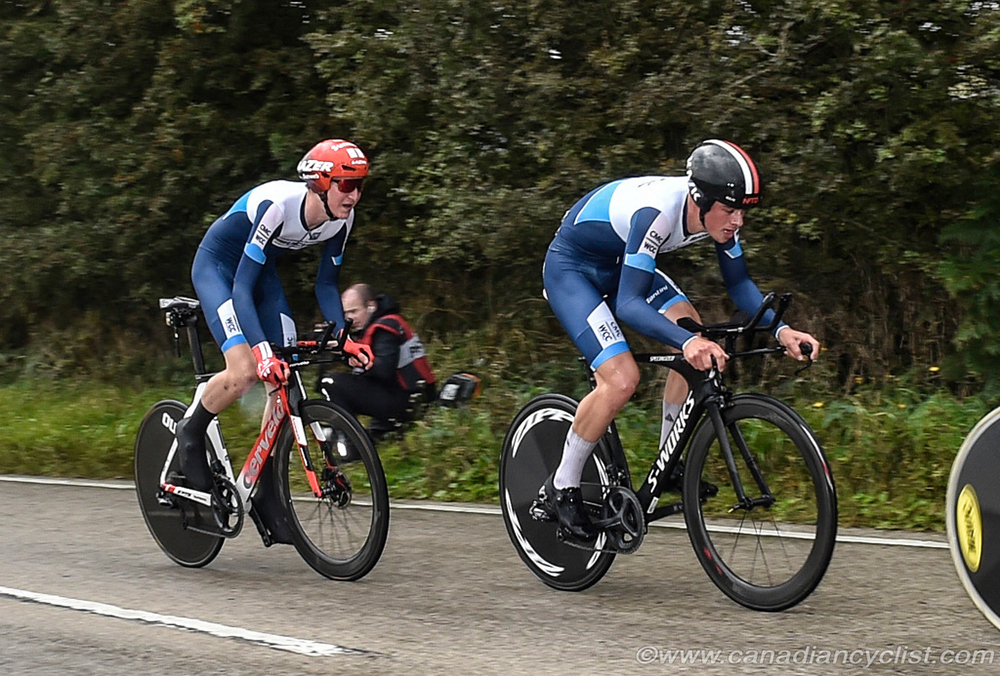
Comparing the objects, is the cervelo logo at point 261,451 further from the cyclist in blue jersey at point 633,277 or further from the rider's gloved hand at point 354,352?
the cyclist in blue jersey at point 633,277

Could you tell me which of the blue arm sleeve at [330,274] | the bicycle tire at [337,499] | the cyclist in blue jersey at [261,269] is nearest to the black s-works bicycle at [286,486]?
the bicycle tire at [337,499]

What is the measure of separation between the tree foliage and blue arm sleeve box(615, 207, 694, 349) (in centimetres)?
476

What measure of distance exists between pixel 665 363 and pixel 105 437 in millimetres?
7168

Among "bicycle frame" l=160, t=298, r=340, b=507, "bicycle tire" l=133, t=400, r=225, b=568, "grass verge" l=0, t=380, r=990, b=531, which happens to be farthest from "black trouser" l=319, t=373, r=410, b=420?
"bicycle frame" l=160, t=298, r=340, b=507

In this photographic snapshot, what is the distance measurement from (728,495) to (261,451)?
2.37 meters

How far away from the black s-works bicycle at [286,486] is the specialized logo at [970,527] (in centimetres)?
248

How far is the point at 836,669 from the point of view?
462 centimetres

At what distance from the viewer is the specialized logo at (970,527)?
14.2 ft

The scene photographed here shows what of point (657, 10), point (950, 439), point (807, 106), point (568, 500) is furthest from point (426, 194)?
point (568, 500)

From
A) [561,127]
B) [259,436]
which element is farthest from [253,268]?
[561,127]

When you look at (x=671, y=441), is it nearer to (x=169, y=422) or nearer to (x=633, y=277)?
(x=633, y=277)

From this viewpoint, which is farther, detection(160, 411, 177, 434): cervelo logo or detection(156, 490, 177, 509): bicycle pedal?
detection(160, 411, 177, 434): cervelo logo

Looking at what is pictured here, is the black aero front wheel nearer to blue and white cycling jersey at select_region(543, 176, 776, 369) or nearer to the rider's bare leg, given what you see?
the rider's bare leg

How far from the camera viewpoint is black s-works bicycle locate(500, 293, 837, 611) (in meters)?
5.19
